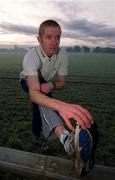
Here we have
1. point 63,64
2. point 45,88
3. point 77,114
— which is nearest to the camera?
point 77,114

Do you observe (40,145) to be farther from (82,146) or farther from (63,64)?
(82,146)

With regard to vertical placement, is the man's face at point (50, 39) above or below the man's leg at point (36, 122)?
above

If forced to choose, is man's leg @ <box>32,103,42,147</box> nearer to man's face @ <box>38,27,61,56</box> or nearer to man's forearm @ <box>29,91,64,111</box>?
man's face @ <box>38,27,61,56</box>

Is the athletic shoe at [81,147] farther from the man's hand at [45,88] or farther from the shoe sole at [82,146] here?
the man's hand at [45,88]

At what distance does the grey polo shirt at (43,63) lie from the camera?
342 centimetres

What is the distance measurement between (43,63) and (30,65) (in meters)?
0.36

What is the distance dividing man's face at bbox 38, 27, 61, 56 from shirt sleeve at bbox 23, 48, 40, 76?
19 cm

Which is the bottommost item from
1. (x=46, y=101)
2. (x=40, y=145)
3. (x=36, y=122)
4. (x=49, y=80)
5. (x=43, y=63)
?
(x=40, y=145)

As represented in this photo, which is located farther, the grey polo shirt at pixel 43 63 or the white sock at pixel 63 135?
the grey polo shirt at pixel 43 63

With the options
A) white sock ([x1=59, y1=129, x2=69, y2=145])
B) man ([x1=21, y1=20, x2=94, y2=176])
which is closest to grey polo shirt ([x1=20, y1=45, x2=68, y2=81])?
man ([x1=21, y1=20, x2=94, y2=176])

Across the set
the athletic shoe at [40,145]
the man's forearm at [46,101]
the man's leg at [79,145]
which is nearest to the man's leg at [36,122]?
the athletic shoe at [40,145]

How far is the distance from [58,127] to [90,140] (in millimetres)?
753


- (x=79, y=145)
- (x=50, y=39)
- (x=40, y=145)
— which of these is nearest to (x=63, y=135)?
(x=79, y=145)

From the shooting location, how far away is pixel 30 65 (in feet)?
11.3
